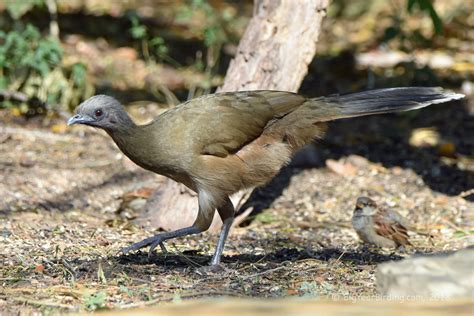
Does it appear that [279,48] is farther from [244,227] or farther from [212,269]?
[212,269]

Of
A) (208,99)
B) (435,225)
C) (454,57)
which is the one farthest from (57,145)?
(454,57)

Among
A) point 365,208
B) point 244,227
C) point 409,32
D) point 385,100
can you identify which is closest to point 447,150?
point 365,208

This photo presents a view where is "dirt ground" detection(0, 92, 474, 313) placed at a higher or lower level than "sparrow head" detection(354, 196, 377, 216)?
lower

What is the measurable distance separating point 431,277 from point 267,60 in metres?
3.29

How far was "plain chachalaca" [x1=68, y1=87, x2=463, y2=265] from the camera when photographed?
539cm

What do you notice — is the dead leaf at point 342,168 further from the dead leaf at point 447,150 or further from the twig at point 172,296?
the twig at point 172,296

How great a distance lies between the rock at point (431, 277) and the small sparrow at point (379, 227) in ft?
7.48

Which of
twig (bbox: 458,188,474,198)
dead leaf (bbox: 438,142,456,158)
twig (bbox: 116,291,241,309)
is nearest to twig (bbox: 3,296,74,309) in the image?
twig (bbox: 116,291,241,309)

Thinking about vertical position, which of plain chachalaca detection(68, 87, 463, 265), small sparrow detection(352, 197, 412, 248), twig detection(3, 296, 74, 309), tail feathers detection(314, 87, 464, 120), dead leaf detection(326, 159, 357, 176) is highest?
tail feathers detection(314, 87, 464, 120)

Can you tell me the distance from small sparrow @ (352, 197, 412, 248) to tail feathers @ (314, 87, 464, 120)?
891mm

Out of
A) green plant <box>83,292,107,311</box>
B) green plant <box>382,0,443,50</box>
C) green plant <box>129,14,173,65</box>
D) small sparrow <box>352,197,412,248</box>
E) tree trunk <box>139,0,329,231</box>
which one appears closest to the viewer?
green plant <box>83,292,107,311</box>

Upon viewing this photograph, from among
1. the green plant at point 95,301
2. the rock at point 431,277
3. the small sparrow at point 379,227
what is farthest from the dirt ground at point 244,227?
the rock at point 431,277

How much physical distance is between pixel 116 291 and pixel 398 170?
4156mm

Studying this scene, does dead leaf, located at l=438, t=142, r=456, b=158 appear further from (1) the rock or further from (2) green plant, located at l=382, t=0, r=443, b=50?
(1) the rock
